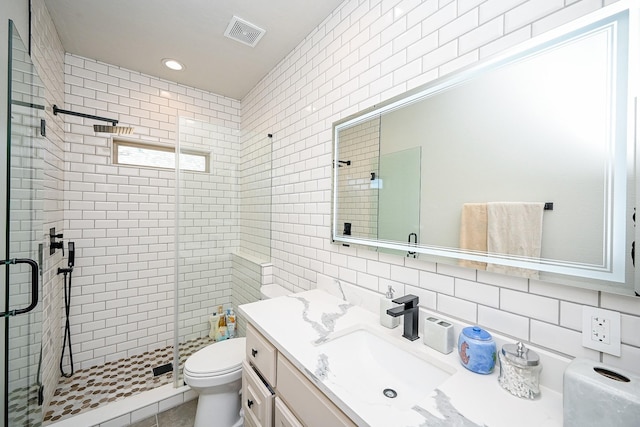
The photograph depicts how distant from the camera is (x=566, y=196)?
2.62 feet

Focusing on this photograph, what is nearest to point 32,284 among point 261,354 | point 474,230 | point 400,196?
point 261,354

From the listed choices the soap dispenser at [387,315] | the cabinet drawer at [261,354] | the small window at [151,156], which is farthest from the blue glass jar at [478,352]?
the small window at [151,156]

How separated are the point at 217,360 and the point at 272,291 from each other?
625 mm

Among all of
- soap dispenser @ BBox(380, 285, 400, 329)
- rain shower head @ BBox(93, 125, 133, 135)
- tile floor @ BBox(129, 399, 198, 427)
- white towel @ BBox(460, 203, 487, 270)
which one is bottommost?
tile floor @ BBox(129, 399, 198, 427)

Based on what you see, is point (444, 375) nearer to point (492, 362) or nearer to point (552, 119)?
point (492, 362)

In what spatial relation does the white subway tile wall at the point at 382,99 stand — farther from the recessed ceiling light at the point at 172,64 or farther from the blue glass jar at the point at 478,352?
the recessed ceiling light at the point at 172,64

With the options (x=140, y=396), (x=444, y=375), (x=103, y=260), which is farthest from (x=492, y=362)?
(x=103, y=260)

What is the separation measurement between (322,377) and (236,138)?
235 centimetres

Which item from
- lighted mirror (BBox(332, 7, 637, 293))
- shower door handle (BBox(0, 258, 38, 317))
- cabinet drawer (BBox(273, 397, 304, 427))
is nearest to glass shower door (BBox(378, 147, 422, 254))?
lighted mirror (BBox(332, 7, 637, 293))

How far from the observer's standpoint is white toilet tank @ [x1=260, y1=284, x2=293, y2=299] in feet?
6.94

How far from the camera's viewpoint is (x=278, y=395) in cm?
111

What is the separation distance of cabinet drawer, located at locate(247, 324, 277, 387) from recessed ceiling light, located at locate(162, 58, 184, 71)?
241 centimetres

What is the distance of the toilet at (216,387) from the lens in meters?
1.63

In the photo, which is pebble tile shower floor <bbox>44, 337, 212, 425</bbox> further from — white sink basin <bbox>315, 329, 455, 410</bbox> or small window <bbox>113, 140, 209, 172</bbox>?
white sink basin <bbox>315, 329, 455, 410</bbox>
